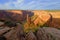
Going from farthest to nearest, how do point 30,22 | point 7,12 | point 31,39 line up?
point 7,12 → point 30,22 → point 31,39

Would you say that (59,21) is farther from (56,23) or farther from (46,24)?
(46,24)

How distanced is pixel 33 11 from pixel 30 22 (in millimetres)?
1191

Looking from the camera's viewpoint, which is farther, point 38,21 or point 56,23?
point 56,23

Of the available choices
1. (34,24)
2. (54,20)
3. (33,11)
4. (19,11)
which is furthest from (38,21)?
(19,11)

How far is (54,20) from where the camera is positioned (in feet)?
22.1

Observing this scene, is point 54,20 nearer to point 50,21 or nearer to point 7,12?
point 50,21

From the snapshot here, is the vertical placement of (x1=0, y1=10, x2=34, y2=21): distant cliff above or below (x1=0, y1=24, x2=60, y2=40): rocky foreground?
below

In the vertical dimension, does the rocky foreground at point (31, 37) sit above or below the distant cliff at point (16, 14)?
above

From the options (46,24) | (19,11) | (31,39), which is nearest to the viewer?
→ (31,39)

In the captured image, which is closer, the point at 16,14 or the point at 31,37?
the point at 31,37

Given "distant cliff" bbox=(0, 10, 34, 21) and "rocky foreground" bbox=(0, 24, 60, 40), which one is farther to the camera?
"distant cliff" bbox=(0, 10, 34, 21)

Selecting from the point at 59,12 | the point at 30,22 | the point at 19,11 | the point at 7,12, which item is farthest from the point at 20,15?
the point at 59,12

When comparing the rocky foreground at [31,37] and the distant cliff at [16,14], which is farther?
the distant cliff at [16,14]

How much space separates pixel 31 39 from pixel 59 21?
3687 mm
